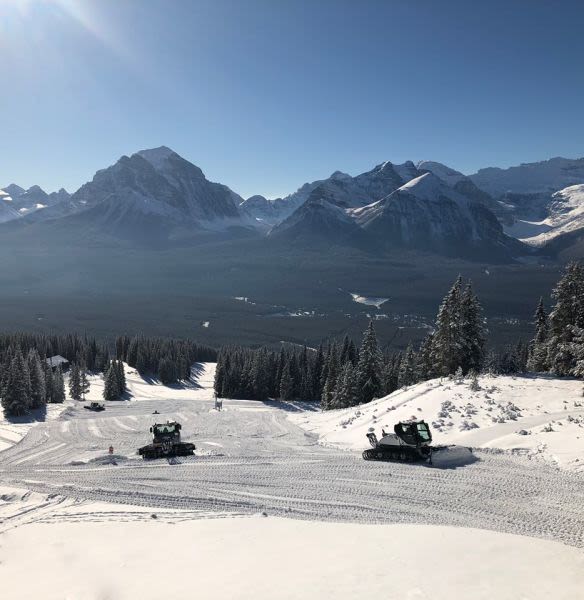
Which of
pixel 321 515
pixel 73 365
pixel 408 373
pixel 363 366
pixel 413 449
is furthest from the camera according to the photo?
pixel 73 365

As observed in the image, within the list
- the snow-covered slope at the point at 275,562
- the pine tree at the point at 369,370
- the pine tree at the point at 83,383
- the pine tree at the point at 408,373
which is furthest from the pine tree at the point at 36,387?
the pine tree at the point at 408,373

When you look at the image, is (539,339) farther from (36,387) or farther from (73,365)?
(73,365)

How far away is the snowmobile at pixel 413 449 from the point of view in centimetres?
2038

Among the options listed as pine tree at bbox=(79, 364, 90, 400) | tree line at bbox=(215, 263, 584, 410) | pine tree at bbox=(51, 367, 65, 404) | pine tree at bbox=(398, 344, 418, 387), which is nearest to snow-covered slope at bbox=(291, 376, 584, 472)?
tree line at bbox=(215, 263, 584, 410)

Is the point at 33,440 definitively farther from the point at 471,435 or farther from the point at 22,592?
the point at 471,435

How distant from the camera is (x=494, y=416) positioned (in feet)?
79.2

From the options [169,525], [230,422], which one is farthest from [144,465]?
[230,422]

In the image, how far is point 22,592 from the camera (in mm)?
10289

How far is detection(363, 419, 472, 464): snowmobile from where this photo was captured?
20375mm

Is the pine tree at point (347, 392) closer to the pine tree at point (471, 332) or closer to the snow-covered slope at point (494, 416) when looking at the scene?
the pine tree at point (471, 332)

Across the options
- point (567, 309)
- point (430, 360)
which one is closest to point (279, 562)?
point (567, 309)

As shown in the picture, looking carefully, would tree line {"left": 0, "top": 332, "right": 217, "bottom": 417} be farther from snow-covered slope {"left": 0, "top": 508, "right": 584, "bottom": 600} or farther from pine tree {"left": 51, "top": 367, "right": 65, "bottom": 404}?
snow-covered slope {"left": 0, "top": 508, "right": 584, "bottom": 600}

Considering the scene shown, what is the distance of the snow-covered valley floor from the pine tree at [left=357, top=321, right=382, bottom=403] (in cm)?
2364

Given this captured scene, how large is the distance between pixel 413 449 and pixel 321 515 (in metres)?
7.22
